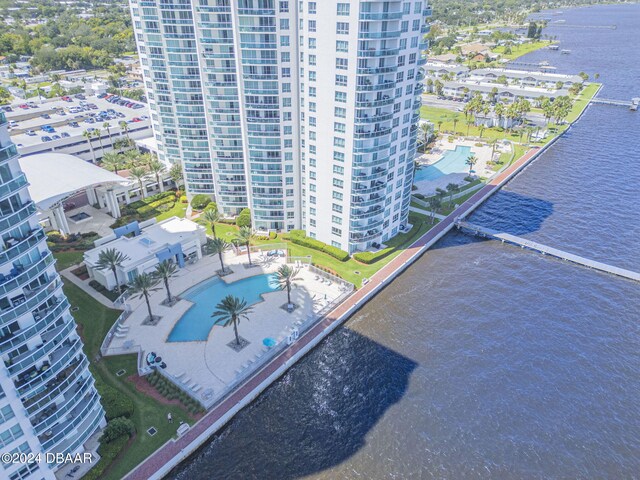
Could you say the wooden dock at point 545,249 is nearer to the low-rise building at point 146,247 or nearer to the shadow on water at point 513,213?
the shadow on water at point 513,213

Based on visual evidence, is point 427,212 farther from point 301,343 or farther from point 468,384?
point 301,343

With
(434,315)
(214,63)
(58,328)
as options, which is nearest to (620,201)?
(434,315)

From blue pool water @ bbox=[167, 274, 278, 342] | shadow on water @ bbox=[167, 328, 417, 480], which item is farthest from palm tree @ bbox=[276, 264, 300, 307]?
shadow on water @ bbox=[167, 328, 417, 480]

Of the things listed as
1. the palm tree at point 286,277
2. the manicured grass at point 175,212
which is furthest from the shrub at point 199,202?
the palm tree at point 286,277

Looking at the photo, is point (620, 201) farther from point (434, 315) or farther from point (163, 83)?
point (163, 83)

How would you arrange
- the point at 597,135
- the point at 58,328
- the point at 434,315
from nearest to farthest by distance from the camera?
the point at 58,328 < the point at 434,315 < the point at 597,135
